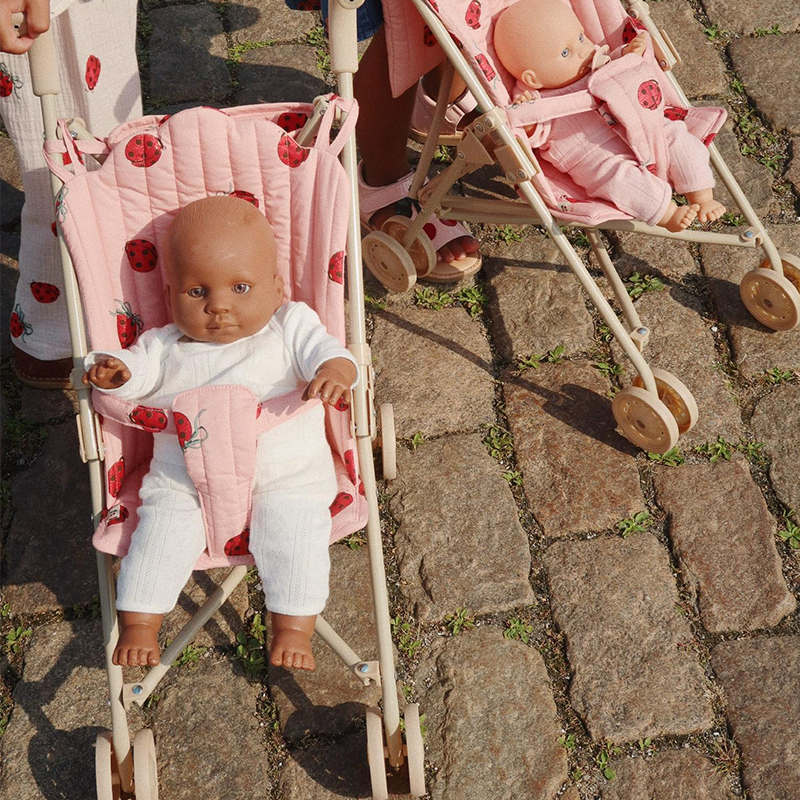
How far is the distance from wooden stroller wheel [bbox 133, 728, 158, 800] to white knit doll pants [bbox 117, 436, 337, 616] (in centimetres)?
40

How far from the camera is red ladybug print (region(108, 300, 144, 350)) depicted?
2844 millimetres

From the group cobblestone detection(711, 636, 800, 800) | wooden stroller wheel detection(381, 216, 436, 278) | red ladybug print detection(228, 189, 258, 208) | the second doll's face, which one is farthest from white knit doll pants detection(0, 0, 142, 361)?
cobblestone detection(711, 636, 800, 800)

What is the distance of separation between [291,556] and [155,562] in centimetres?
34

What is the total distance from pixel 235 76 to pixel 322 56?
41 centimetres

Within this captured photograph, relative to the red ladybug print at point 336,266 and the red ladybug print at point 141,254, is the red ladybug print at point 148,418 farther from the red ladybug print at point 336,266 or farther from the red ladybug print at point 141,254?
the red ladybug print at point 336,266

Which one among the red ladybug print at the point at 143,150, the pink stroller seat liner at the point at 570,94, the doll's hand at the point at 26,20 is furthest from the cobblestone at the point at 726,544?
the doll's hand at the point at 26,20

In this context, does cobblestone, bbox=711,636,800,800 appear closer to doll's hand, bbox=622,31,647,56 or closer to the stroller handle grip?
doll's hand, bbox=622,31,647,56

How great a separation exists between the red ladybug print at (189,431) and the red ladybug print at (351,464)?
1.40 ft

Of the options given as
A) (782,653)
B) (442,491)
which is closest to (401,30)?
(442,491)

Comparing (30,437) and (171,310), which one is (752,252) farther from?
(30,437)

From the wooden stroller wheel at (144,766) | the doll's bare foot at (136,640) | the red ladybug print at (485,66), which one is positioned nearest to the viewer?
the doll's bare foot at (136,640)

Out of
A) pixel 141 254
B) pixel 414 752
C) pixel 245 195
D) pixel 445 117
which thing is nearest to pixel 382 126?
pixel 445 117

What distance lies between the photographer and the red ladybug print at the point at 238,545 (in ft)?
8.59

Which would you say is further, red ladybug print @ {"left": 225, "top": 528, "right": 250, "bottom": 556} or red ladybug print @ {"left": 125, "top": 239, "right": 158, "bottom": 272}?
red ladybug print @ {"left": 125, "top": 239, "right": 158, "bottom": 272}
